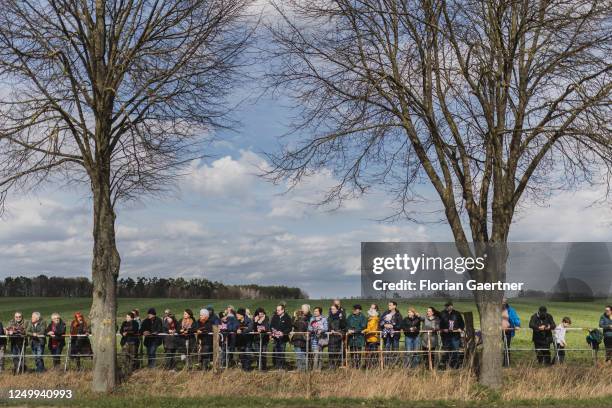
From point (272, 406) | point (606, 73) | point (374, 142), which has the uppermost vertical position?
point (606, 73)

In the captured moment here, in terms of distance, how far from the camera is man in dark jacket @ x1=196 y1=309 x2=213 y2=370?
1872cm

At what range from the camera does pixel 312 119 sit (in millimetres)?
16969

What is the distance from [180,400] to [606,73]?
1132 cm

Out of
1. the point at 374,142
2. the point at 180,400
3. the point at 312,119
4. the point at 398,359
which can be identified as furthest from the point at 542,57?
the point at 180,400

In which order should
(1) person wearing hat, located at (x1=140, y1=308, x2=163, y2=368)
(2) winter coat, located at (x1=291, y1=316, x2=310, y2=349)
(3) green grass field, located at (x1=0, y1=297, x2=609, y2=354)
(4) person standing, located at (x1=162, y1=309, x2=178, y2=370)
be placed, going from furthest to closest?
(3) green grass field, located at (x1=0, y1=297, x2=609, y2=354)
(1) person wearing hat, located at (x1=140, y1=308, x2=163, y2=368)
(2) winter coat, located at (x1=291, y1=316, x2=310, y2=349)
(4) person standing, located at (x1=162, y1=309, x2=178, y2=370)

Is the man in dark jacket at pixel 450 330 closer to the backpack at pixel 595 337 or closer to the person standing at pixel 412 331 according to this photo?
the person standing at pixel 412 331

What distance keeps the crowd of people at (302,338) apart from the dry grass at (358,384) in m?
1.47

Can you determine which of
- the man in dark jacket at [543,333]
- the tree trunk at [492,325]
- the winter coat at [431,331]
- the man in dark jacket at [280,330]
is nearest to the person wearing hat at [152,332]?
the man in dark jacket at [280,330]

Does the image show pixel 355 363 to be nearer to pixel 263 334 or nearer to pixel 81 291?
pixel 263 334

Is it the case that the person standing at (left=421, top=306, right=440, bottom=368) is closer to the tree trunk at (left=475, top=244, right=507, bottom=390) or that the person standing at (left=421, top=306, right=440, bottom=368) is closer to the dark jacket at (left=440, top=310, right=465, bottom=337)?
the dark jacket at (left=440, top=310, right=465, bottom=337)

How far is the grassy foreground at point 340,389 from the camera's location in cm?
1398

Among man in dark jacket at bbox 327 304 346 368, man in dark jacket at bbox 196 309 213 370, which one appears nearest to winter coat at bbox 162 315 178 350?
man in dark jacket at bbox 196 309 213 370

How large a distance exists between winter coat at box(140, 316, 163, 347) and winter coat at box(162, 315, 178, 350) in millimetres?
163

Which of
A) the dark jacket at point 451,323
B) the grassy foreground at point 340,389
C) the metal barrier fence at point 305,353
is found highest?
the dark jacket at point 451,323
